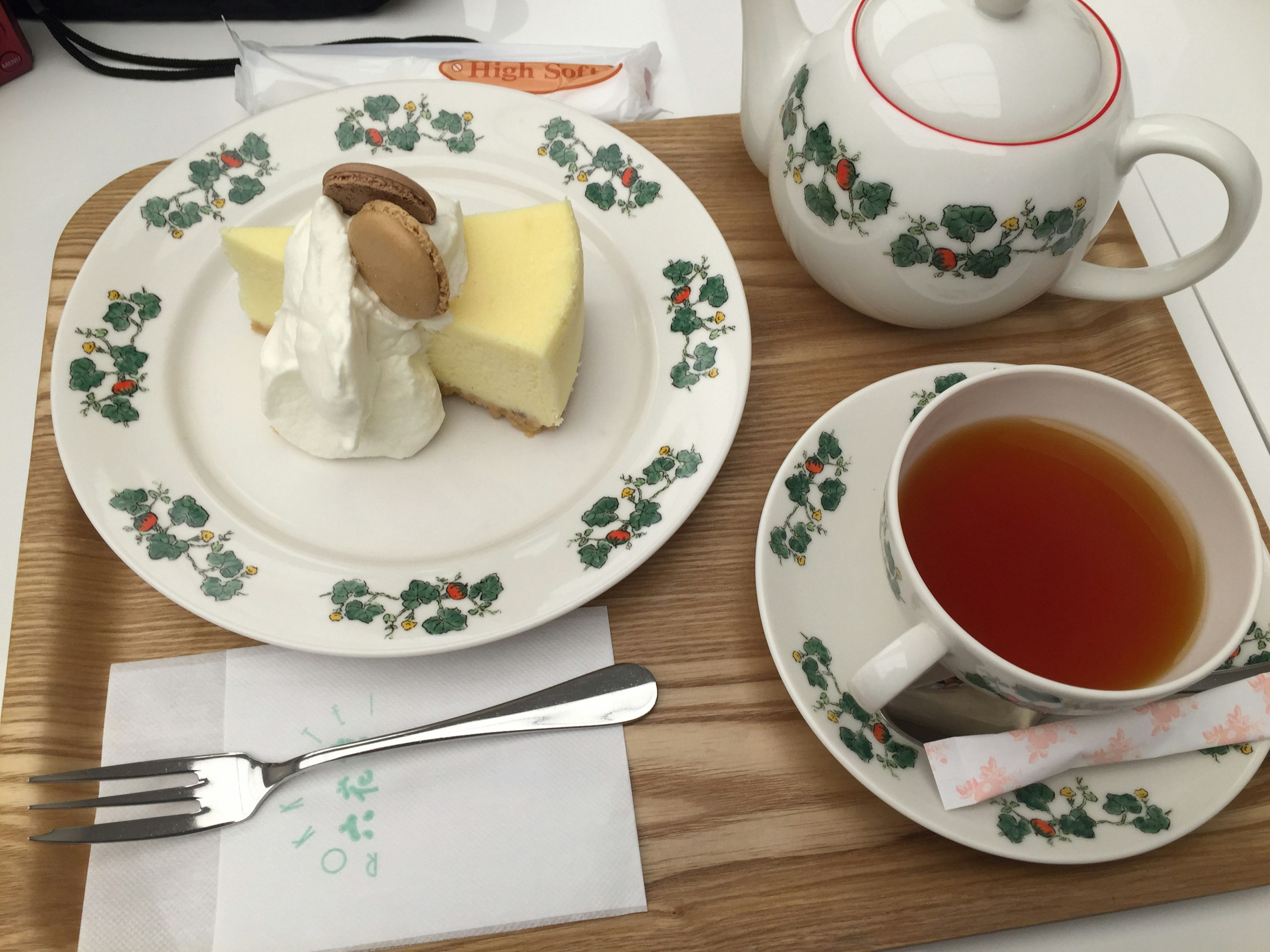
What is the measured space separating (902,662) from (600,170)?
2.22 ft

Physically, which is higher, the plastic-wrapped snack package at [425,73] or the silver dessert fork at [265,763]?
the plastic-wrapped snack package at [425,73]

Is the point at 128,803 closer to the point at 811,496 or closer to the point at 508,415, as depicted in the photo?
the point at 508,415

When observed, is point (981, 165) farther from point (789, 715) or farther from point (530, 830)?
point (530, 830)

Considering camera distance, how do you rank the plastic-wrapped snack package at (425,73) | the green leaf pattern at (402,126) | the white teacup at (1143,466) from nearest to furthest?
the white teacup at (1143,466) → the green leaf pattern at (402,126) → the plastic-wrapped snack package at (425,73)

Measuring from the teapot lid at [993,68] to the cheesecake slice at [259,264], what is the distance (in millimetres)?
606

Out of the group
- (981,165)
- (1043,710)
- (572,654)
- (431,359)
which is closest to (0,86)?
(431,359)

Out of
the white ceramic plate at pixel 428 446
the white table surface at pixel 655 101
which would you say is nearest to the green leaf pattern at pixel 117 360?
the white ceramic plate at pixel 428 446

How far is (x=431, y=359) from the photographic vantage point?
92 centimetres

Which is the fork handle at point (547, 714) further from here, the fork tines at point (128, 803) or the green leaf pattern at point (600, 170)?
the green leaf pattern at point (600, 170)

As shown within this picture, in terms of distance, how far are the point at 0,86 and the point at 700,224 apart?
3.41 feet

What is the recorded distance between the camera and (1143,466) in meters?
0.72

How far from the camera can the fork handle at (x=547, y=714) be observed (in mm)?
Result: 748

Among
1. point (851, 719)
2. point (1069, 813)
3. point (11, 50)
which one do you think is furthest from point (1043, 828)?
point (11, 50)

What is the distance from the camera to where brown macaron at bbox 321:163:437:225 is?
792 millimetres
